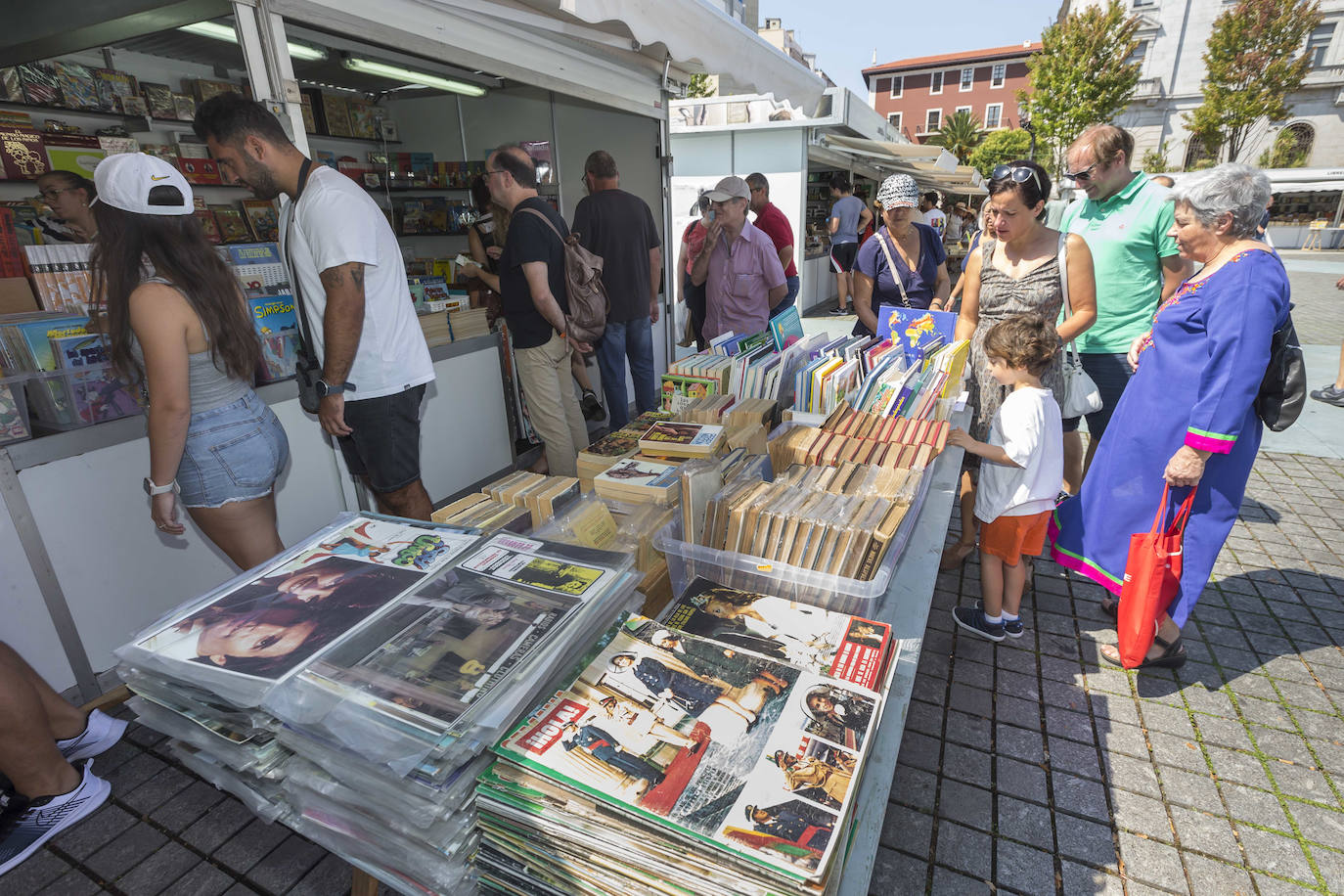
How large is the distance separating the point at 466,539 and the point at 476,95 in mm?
6243

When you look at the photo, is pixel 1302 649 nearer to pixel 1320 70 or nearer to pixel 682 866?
pixel 682 866

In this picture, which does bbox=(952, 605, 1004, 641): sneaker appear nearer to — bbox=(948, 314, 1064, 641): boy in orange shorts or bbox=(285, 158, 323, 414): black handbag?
bbox=(948, 314, 1064, 641): boy in orange shorts

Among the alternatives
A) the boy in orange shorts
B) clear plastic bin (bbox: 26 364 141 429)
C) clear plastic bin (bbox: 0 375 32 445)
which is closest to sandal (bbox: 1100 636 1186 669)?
the boy in orange shorts

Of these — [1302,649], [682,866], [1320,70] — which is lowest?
[1302,649]

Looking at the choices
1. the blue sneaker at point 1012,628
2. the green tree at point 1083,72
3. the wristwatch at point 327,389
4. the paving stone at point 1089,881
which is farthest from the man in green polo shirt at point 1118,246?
the green tree at point 1083,72

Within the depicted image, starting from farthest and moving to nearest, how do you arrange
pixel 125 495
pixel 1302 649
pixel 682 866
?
pixel 1302 649
pixel 125 495
pixel 682 866

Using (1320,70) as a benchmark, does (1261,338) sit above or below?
below

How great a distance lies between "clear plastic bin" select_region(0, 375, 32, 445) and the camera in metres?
2.07

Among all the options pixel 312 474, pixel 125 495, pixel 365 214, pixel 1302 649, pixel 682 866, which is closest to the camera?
pixel 682 866

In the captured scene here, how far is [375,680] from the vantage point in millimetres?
935

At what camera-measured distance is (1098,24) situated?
82.2ft

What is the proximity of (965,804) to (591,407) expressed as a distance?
3567 millimetres

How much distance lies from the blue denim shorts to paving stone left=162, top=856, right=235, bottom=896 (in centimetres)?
106

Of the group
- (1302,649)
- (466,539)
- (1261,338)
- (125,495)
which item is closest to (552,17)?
(125,495)
